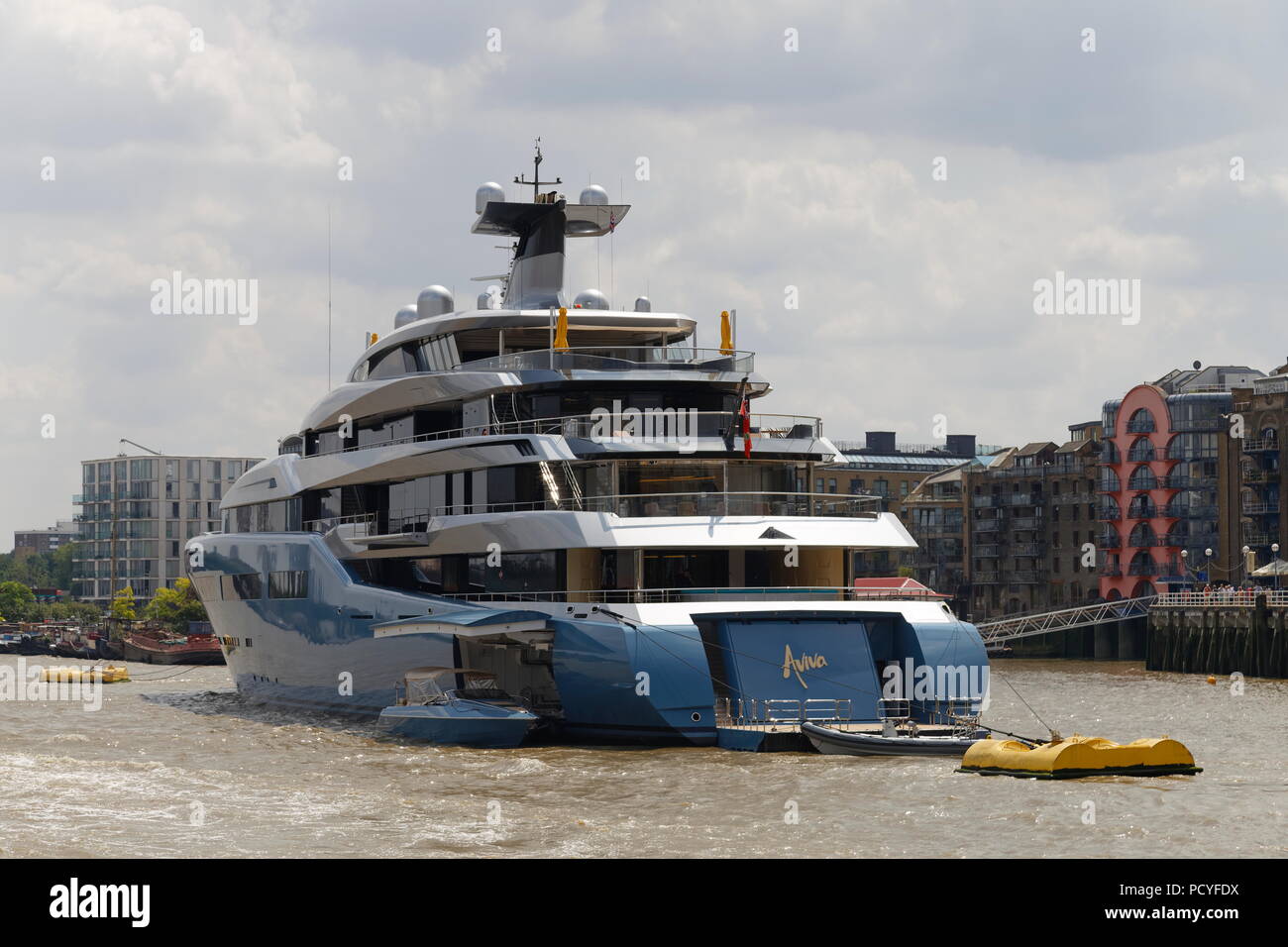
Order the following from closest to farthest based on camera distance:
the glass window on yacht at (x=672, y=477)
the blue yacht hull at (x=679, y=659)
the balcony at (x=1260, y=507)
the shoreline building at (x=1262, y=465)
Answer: the blue yacht hull at (x=679, y=659), the glass window on yacht at (x=672, y=477), the shoreline building at (x=1262, y=465), the balcony at (x=1260, y=507)

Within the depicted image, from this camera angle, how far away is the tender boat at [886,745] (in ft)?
93.1

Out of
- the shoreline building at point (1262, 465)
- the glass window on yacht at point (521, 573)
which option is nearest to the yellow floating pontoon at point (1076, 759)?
the glass window on yacht at point (521, 573)

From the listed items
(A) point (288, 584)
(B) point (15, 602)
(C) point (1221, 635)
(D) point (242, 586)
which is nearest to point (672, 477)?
(A) point (288, 584)

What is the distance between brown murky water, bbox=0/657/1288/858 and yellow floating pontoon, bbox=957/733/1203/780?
0.34 meters

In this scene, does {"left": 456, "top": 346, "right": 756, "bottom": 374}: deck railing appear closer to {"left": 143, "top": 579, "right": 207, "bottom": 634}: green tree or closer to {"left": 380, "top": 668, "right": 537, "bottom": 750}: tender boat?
{"left": 380, "top": 668, "right": 537, "bottom": 750}: tender boat

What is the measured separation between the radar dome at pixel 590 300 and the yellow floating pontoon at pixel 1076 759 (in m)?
20.3

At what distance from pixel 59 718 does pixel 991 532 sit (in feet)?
304

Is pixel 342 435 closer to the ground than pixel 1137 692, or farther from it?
farther from it

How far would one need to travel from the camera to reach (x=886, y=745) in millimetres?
28391

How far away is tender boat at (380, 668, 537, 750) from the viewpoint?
3153 cm

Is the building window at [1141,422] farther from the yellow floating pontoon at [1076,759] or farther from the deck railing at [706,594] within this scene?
the yellow floating pontoon at [1076,759]
